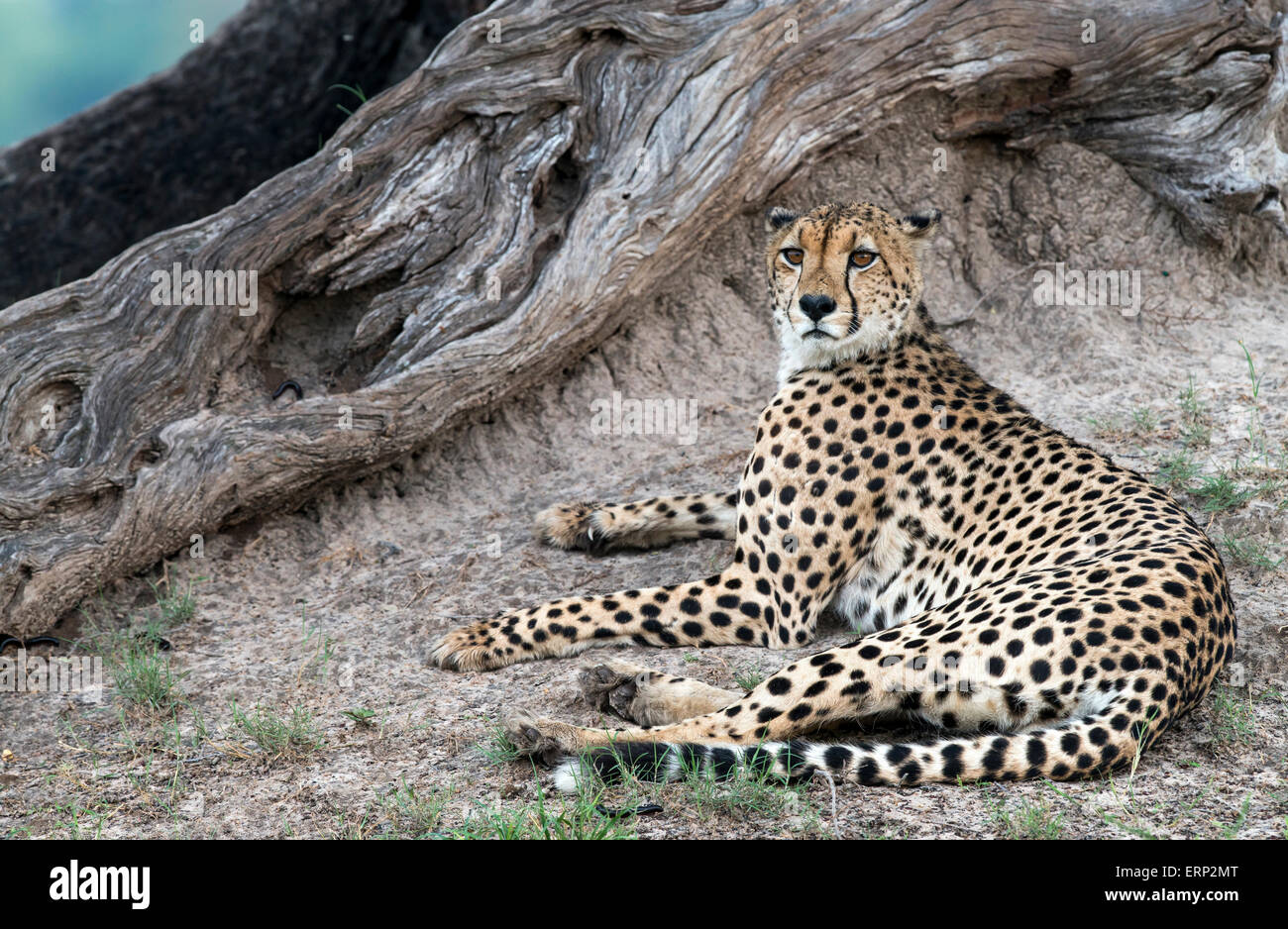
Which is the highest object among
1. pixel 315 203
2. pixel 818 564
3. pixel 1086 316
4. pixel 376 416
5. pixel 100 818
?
pixel 315 203

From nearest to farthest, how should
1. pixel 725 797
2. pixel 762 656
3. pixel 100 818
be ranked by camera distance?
pixel 725 797 → pixel 100 818 → pixel 762 656

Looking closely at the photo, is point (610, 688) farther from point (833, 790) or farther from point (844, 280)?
point (844, 280)

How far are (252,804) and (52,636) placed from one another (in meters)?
2.07

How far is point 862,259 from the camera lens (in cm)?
503

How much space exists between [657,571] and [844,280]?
1.60 m

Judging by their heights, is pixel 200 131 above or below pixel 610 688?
above

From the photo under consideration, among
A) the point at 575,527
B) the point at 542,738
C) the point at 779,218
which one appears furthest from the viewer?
the point at 575,527

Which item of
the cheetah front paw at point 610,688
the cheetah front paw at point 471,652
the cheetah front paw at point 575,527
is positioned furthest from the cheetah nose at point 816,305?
the cheetah front paw at point 471,652

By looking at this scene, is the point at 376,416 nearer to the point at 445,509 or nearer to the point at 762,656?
the point at 445,509

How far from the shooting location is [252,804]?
12.6ft

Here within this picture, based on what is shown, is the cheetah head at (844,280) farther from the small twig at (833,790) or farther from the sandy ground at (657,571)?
the small twig at (833,790)

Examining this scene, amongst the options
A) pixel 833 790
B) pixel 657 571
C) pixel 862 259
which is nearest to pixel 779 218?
pixel 862 259

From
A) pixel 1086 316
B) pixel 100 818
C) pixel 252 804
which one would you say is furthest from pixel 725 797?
pixel 1086 316
